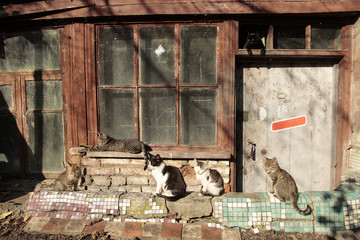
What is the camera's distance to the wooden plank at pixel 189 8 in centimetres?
340

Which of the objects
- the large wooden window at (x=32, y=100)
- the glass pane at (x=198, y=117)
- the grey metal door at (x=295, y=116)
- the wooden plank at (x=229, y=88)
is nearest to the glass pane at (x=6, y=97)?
the large wooden window at (x=32, y=100)

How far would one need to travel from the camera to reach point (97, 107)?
12.4ft

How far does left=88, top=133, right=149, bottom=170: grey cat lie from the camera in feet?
11.8

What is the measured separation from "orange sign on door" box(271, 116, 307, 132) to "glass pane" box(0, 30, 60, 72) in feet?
13.5

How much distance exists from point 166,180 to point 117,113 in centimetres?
155

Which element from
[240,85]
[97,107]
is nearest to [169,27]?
[240,85]

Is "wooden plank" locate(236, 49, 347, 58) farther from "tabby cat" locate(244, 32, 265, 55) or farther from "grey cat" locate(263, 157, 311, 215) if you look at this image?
"grey cat" locate(263, 157, 311, 215)

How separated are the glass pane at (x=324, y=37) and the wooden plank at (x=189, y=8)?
33 cm

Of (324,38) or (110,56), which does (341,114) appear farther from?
(110,56)

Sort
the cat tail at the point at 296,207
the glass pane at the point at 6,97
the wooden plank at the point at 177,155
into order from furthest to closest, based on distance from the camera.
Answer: the glass pane at the point at 6,97 → the wooden plank at the point at 177,155 → the cat tail at the point at 296,207

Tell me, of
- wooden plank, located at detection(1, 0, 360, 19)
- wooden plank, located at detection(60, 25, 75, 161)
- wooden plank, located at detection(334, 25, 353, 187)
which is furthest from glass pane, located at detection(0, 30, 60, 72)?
wooden plank, located at detection(334, 25, 353, 187)

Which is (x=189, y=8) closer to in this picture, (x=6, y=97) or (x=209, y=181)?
(x=209, y=181)

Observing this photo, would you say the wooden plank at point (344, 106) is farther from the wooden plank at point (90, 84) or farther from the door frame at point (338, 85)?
the wooden plank at point (90, 84)

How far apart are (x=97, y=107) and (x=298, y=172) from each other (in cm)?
379
